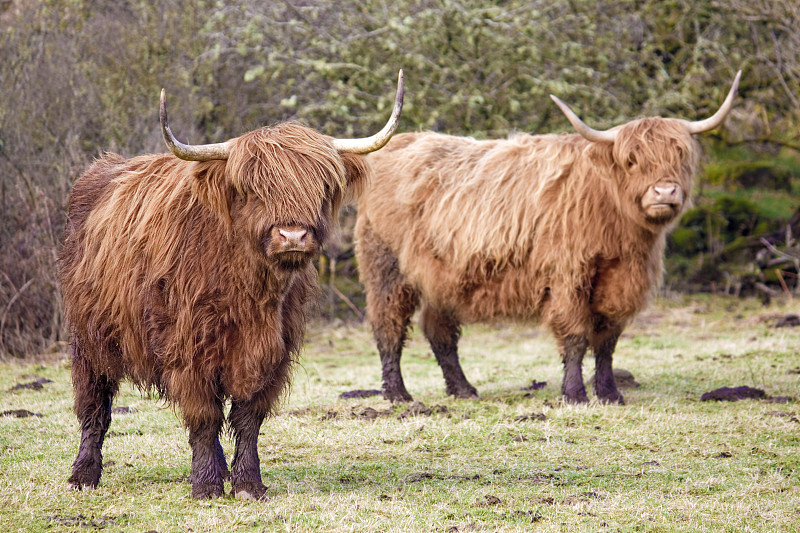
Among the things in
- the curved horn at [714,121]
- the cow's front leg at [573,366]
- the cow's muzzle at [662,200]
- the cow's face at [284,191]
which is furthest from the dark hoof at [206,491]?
the curved horn at [714,121]

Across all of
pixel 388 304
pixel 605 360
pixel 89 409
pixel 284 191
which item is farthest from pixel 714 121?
pixel 89 409

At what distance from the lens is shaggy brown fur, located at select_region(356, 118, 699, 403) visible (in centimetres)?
599

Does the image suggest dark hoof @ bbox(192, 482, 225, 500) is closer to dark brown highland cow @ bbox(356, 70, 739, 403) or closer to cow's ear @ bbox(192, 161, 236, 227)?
cow's ear @ bbox(192, 161, 236, 227)

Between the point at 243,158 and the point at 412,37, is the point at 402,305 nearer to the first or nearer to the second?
the point at 243,158

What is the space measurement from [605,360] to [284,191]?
3377 mm

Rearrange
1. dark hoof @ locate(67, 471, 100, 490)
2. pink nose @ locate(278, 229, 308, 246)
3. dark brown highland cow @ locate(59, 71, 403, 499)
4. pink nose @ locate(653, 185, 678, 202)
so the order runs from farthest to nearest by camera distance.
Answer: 1. pink nose @ locate(653, 185, 678, 202)
2. dark hoof @ locate(67, 471, 100, 490)
3. dark brown highland cow @ locate(59, 71, 403, 499)
4. pink nose @ locate(278, 229, 308, 246)

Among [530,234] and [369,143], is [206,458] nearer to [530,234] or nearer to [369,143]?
[369,143]

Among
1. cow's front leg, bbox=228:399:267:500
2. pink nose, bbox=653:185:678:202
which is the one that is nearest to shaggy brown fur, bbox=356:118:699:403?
pink nose, bbox=653:185:678:202

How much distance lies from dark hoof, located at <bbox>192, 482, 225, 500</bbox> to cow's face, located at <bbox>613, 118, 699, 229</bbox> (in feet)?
10.9

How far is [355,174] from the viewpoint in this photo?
3982mm

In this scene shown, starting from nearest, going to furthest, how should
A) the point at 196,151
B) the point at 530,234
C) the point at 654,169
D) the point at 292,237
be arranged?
the point at 292,237 < the point at 196,151 < the point at 654,169 < the point at 530,234

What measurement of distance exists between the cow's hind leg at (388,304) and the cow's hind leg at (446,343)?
0.54 ft

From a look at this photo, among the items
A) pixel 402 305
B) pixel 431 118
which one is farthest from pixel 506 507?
pixel 431 118

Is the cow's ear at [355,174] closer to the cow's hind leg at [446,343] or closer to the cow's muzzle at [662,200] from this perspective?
the cow's muzzle at [662,200]
